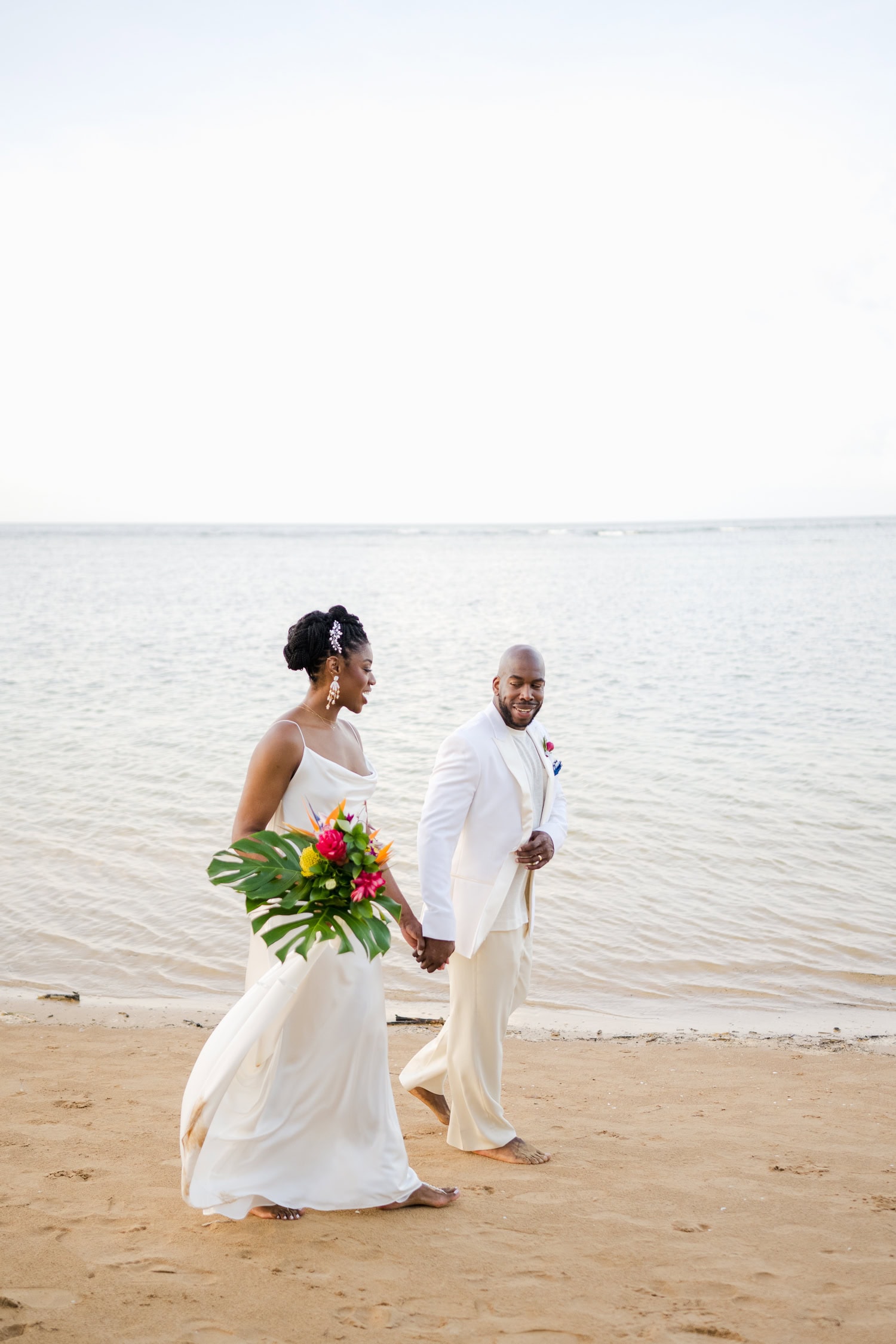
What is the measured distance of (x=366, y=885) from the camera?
3.75m

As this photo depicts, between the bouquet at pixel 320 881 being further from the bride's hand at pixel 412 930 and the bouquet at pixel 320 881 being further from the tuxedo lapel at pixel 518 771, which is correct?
the tuxedo lapel at pixel 518 771

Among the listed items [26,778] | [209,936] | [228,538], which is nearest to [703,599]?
[26,778]

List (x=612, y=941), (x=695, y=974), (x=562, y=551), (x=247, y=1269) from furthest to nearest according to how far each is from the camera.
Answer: (x=562, y=551) → (x=612, y=941) → (x=695, y=974) → (x=247, y=1269)

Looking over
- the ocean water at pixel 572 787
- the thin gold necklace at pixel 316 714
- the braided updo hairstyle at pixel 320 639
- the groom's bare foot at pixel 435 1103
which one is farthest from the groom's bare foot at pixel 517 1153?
the ocean water at pixel 572 787

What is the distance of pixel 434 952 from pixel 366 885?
713 mm

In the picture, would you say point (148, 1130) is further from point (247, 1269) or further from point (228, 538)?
point (228, 538)

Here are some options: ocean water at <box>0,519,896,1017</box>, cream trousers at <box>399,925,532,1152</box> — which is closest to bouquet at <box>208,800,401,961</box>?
cream trousers at <box>399,925,532,1152</box>

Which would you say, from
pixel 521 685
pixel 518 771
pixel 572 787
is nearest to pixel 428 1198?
pixel 518 771

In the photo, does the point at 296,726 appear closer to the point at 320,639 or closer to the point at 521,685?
the point at 320,639

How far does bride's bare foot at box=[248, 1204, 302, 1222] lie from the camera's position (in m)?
3.76

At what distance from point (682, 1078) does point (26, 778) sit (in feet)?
31.4

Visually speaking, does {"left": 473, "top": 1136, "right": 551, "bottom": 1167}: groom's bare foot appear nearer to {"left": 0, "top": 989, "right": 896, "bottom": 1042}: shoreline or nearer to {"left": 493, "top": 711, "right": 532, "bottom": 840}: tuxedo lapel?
{"left": 493, "top": 711, "right": 532, "bottom": 840}: tuxedo lapel

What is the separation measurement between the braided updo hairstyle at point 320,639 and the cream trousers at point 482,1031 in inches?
54.9

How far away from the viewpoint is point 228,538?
128 m
